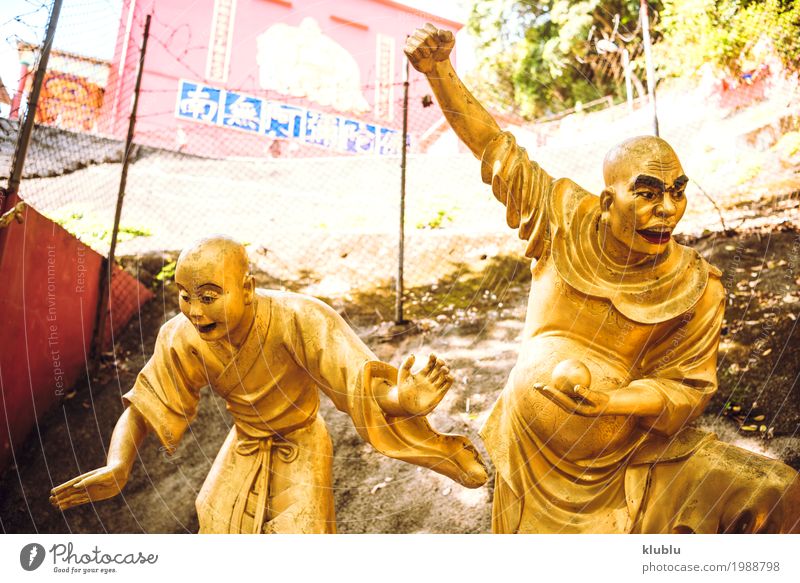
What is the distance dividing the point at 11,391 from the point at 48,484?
785mm

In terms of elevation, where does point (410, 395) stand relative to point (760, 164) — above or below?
below

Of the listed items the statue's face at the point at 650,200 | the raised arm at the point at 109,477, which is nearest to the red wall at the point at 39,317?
the raised arm at the point at 109,477

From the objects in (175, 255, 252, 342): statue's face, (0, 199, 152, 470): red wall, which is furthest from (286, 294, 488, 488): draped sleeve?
(0, 199, 152, 470): red wall

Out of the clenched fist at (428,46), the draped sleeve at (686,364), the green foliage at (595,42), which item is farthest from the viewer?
the green foliage at (595,42)

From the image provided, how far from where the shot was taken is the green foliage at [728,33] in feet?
21.8

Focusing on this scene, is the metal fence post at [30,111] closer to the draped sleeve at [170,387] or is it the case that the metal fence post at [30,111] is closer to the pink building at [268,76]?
the draped sleeve at [170,387]

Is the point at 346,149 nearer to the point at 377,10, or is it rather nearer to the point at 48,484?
the point at 377,10

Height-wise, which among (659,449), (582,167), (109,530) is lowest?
(109,530)

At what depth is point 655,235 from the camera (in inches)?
141

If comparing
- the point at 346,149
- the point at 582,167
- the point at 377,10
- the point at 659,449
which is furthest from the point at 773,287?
the point at 346,149

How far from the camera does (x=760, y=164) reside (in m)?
7.75

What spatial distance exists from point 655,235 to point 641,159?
0.32m

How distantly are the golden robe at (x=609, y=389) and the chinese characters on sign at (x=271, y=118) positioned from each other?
5136mm

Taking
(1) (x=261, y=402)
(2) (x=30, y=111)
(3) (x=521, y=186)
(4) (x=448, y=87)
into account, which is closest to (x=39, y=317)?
(2) (x=30, y=111)
